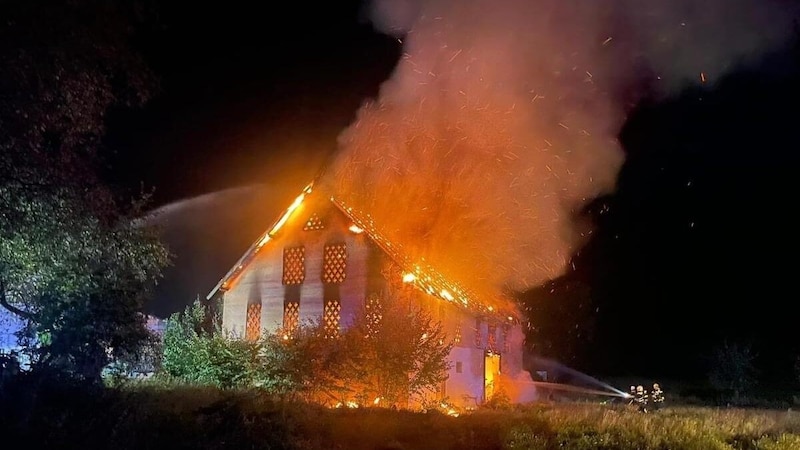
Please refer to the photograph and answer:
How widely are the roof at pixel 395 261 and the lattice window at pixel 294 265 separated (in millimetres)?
837

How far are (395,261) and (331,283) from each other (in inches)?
98.2

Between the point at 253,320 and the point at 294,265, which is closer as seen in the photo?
the point at 294,265

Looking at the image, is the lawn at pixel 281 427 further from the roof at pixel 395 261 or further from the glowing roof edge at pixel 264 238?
the glowing roof edge at pixel 264 238

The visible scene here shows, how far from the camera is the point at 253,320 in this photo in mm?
26719

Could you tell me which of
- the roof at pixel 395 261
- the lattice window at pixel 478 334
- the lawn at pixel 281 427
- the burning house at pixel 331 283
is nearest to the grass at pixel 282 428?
the lawn at pixel 281 427

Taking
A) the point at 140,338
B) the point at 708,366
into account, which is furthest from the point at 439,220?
the point at 708,366

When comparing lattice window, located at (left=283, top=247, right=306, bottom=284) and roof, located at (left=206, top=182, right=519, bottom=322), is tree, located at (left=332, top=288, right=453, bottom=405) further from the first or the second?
lattice window, located at (left=283, top=247, right=306, bottom=284)

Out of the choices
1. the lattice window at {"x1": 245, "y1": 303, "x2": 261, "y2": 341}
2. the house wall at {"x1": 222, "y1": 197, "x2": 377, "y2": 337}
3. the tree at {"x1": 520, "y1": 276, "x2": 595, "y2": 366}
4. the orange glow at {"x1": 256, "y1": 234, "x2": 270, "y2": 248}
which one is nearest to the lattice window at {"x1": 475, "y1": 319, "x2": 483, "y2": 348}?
the house wall at {"x1": 222, "y1": 197, "x2": 377, "y2": 337}

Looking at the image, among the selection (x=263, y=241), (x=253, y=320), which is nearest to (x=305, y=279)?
(x=263, y=241)

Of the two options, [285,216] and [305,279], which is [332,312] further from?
[285,216]

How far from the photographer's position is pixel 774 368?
4716 cm

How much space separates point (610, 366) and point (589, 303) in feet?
17.3

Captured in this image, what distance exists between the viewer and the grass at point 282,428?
11.7 meters

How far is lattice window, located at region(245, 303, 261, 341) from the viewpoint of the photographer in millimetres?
26484
